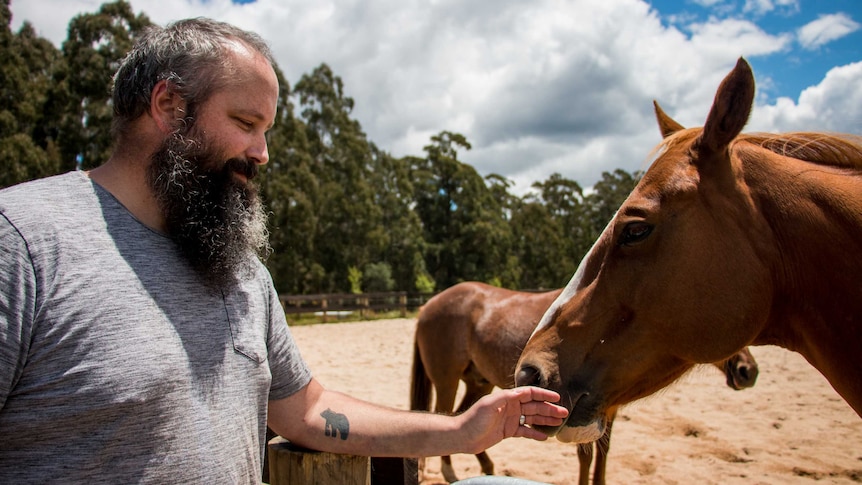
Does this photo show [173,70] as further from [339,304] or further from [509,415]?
[339,304]

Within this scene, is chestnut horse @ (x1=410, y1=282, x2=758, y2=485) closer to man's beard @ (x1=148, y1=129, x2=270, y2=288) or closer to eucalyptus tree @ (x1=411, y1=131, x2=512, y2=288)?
man's beard @ (x1=148, y1=129, x2=270, y2=288)

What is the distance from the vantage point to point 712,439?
5727 mm

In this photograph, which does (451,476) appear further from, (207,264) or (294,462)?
(207,264)

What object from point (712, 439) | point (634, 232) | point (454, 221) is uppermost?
point (454, 221)

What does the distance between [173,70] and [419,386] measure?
17.0ft

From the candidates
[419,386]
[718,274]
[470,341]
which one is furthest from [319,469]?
[419,386]

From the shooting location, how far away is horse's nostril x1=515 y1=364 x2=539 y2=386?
1801mm

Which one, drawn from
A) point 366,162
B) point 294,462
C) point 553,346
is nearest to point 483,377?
point 553,346

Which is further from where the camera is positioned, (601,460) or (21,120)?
(21,120)

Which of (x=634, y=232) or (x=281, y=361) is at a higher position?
(x=634, y=232)

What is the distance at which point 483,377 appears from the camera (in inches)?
229

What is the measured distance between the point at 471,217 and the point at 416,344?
2868 centimetres

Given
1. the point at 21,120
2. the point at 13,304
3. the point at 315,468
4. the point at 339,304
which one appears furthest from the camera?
the point at 339,304

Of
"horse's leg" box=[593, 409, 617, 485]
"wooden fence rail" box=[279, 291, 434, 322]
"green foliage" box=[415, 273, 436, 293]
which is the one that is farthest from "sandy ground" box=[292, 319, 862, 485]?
"green foliage" box=[415, 273, 436, 293]
